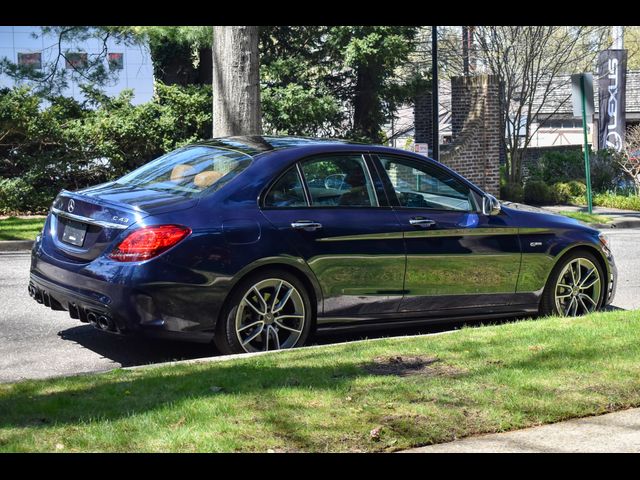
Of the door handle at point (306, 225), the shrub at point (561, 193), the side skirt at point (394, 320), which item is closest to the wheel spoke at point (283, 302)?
the side skirt at point (394, 320)

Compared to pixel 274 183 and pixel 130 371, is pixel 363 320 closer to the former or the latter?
pixel 274 183

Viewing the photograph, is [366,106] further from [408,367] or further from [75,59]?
[408,367]

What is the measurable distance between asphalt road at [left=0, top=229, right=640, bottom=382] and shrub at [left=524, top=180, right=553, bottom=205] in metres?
19.2

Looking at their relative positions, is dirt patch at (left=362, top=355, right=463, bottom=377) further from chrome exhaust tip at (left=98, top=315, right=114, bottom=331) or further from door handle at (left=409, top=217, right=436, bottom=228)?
chrome exhaust tip at (left=98, top=315, right=114, bottom=331)

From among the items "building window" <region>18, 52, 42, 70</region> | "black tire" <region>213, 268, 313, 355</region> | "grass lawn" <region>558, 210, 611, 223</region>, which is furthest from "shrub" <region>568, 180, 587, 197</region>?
"black tire" <region>213, 268, 313, 355</region>

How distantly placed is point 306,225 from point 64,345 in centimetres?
213

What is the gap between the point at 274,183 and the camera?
7414 millimetres

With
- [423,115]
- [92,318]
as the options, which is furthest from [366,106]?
[92,318]

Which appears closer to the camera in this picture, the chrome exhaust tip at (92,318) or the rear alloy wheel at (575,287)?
the chrome exhaust tip at (92,318)

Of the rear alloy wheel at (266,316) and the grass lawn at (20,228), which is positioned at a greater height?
the grass lawn at (20,228)

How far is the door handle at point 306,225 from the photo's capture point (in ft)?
24.0

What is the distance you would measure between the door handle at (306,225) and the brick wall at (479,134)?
810 inches

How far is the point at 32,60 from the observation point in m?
30.3

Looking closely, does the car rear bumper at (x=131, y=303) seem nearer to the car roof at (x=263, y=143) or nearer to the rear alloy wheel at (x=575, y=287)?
the car roof at (x=263, y=143)
